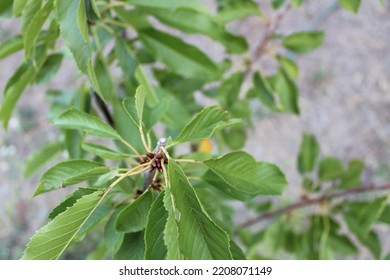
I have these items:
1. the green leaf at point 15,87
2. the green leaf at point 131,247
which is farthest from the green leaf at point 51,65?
the green leaf at point 131,247

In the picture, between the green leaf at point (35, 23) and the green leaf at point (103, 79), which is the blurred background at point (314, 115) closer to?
the green leaf at point (103, 79)

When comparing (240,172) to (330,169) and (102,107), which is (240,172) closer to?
(102,107)

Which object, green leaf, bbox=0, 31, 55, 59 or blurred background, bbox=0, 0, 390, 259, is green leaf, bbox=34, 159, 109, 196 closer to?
green leaf, bbox=0, 31, 55, 59

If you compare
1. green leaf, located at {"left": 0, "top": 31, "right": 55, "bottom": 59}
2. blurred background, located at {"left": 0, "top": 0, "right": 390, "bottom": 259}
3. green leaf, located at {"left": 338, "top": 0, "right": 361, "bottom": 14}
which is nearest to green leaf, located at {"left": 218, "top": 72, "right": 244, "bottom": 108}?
green leaf, located at {"left": 338, "top": 0, "right": 361, "bottom": 14}

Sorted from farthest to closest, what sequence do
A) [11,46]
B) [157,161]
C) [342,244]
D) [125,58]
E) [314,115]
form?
[314,115]
[342,244]
[125,58]
[11,46]
[157,161]

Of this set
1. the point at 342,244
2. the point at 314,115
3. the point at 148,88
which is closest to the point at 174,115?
the point at 148,88
